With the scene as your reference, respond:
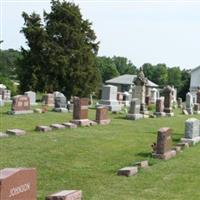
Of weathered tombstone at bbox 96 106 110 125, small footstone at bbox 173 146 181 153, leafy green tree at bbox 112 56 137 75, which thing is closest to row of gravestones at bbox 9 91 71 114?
weathered tombstone at bbox 96 106 110 125

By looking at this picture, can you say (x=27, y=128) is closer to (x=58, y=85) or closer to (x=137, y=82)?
(x=137, y=82)

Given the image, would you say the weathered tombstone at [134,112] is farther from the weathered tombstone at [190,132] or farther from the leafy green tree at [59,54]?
the leafy green tree at [59,54]

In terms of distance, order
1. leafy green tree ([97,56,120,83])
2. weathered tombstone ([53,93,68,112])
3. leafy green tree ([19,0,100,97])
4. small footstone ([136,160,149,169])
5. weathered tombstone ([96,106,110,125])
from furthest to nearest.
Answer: leafy green tree ([97,56,120,83]) < leafy green tree ([19,0,100,97]) < weathered tombstone ([53,93,68,112]) < weathered tombstone ([96,106,110,125]) < small footstone ([136,160,149,169])

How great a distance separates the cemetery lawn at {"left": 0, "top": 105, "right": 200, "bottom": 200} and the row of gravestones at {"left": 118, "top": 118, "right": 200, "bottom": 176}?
0.71 feet

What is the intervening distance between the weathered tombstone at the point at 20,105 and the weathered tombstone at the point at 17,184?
808 inches

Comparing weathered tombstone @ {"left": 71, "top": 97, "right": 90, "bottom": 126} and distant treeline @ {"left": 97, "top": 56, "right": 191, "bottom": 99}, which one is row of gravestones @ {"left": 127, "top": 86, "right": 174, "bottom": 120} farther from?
distant treeline @ {"left": 97, "top": 56, "right": 191, "bottom": 99}

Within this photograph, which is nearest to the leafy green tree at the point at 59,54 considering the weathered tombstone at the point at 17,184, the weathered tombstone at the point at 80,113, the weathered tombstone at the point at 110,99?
the weathered tombstone at the point at 110,99

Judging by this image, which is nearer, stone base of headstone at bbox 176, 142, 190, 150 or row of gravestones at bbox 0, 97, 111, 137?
stone base of headstone at bbox 176, 142, 190, 150

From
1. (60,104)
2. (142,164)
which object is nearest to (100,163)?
(142,164)

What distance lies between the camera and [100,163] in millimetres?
13531

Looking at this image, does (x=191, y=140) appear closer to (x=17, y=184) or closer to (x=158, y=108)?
(x=17, y=184)

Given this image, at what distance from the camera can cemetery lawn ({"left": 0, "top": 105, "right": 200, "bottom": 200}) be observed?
10555mm

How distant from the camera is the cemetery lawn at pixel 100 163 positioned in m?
10.6

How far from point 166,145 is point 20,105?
13.6 metres
